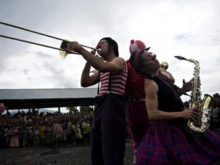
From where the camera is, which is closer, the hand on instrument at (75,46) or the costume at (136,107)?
the hand on instrument at (75,46)

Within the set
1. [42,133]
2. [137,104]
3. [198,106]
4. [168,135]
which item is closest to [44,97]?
[42,133]

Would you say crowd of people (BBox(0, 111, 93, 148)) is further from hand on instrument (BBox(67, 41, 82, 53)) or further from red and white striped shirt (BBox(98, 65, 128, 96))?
hand on instrument (BBox(67, 41, 82, 53))

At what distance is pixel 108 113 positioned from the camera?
2320 mm

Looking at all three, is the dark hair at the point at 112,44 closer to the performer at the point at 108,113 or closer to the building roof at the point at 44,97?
the performer at the point at 108,113

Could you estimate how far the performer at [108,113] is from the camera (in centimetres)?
223

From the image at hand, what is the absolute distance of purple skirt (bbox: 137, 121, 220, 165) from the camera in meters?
1.95

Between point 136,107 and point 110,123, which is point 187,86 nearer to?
point 136,107

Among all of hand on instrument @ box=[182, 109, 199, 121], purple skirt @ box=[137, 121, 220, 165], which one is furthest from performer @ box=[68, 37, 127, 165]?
hand on instrument @ box=[182, 109, 199, 121]

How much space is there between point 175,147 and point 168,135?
0.13 meters

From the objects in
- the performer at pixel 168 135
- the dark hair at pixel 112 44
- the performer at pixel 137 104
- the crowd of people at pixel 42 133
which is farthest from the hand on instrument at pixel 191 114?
the crowd of people at pixel 42 133

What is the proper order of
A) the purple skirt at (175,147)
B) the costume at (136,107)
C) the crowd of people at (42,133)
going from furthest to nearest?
the crowd of people at (42,133), the costume at (136,107), the purple skirt at (175,147)

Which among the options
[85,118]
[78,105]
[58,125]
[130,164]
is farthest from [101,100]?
[78,105]

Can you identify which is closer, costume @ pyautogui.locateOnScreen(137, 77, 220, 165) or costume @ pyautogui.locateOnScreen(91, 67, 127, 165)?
costume @ pyautogui.locateOnScreen(137, 77, 220, 165)

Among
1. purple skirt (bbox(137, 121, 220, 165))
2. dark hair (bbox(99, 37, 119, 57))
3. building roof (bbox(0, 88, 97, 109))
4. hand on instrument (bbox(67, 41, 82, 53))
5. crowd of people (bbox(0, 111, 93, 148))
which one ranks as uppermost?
building roof (bbox(0, 88, 97, 109))
